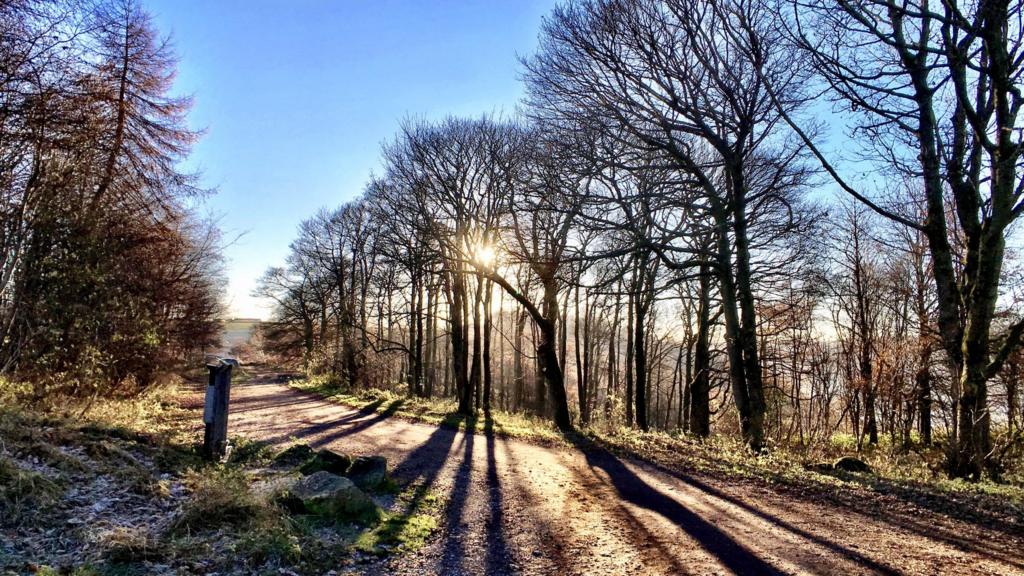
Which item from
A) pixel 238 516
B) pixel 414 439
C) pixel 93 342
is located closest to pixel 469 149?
pixel 414 439

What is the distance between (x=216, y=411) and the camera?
687 cm

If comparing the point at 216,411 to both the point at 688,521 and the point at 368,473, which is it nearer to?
the point at 368,473

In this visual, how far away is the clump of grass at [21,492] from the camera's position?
380cm

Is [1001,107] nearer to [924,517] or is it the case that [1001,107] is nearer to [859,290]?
[924,517]

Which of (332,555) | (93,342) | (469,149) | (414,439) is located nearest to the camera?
(332,555)

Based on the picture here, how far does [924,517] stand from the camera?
5.07m

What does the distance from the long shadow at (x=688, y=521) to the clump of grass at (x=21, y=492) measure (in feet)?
17.5

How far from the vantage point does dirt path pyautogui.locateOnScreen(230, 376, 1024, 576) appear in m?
3.95

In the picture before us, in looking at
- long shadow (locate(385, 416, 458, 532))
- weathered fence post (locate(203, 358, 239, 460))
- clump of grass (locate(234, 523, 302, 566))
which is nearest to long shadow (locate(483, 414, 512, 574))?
long shadow (locate(385, 416, 458, 532))

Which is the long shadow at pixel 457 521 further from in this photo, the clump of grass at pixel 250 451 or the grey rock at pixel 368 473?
the clump of grass at pixel 250 451

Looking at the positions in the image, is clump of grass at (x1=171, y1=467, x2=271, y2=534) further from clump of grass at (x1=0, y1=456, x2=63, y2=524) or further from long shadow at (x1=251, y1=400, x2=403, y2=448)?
long shadow at (x1=251, y1=400, x2=403, y2=448)

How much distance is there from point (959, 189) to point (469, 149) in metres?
11.5

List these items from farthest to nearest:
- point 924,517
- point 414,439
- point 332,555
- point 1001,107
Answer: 1. point 414,439
2. point 1001,107
3. point 924,517
4. point 332,555

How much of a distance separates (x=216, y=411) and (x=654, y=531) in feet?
18.9
